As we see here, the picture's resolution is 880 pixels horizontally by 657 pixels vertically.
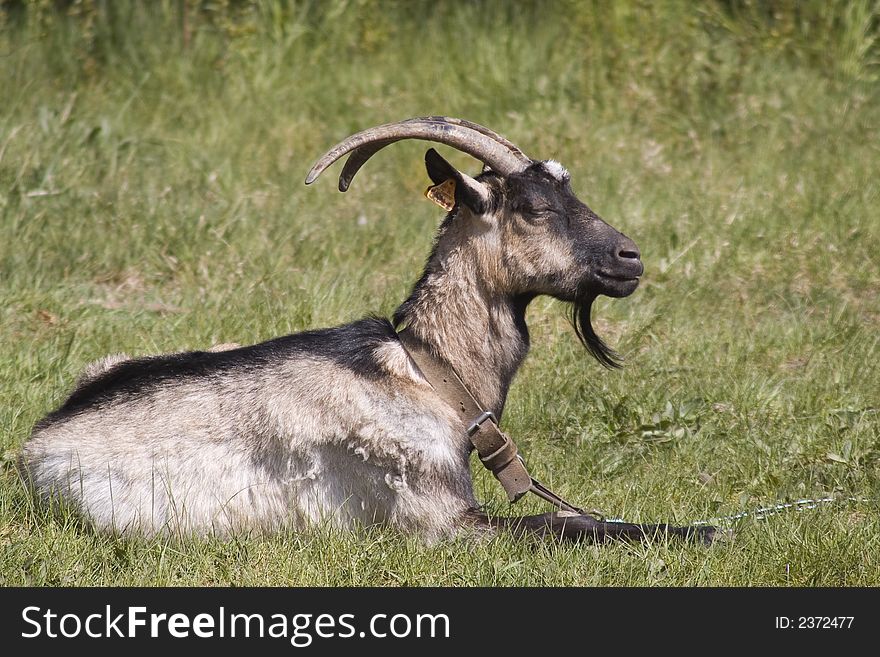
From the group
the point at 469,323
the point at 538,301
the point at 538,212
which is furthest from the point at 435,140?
the point at 538,301

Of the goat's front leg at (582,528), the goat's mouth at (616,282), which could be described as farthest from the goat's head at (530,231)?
the goat's front leg at (582,528)


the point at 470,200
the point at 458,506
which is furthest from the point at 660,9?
the point at 458,506

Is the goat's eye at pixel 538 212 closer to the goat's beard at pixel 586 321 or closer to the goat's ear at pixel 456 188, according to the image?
the goat's ear at pixel 456 188

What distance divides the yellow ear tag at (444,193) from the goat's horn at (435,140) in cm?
13

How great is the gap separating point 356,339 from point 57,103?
4562 millimetres

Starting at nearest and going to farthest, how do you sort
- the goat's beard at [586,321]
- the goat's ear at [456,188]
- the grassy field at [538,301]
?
the grassy field at [538,301] → the goat's ear at [456,188] → the goat's beard at [586,321]

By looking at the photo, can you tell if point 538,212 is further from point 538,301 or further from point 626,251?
point 538,301

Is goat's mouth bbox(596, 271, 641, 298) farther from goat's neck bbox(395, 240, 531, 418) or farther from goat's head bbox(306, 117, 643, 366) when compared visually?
goat's neck bbox(395, 240, 531, 418)

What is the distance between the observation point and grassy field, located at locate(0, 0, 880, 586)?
13.4ft

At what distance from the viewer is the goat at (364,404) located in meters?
4.10

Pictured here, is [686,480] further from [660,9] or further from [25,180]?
[660,9]

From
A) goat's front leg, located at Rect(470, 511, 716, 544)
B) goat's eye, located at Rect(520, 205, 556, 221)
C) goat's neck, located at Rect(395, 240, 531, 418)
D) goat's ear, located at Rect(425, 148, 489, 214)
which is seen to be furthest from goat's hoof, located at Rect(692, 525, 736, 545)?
goat's ear, located at Rect(425, 148, 489, 214)

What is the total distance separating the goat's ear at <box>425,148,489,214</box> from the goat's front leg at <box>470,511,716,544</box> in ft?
3.50

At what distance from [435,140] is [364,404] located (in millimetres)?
924
